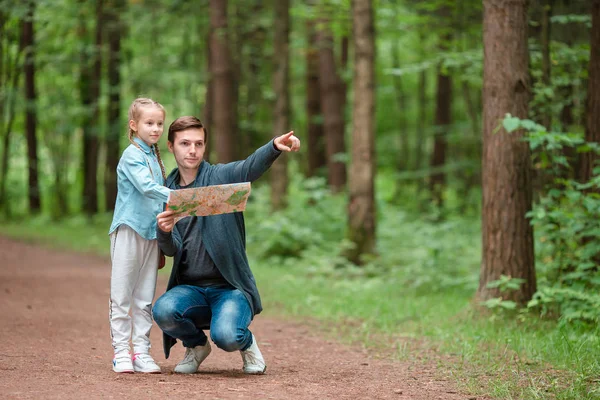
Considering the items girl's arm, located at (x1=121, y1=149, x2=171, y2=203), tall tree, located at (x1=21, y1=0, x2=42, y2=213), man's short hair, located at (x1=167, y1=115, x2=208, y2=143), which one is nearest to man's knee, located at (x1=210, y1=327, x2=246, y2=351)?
girl's arm, located at (x1=121, y1=149, x2=171, y2=203)

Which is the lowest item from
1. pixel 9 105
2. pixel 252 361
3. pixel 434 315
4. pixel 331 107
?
pixel 434 315

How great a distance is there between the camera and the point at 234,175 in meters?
5.37

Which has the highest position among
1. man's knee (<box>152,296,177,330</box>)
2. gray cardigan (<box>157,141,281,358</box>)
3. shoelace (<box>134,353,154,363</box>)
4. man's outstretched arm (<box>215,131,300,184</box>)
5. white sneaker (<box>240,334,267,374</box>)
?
man's outstretched arm (<box>215,131,300,184</box>)

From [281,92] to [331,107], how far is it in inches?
168

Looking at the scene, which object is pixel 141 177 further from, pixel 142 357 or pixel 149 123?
pixel 142 357

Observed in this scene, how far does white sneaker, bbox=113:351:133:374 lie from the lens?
17.5 feet

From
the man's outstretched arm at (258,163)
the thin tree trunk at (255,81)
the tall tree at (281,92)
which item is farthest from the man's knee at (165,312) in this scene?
the thin tree trunk at (255,81)

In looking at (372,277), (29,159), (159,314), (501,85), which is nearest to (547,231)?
(501,85)

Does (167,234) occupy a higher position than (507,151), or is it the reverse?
(507,151)

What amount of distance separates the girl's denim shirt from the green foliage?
3471 millimetres

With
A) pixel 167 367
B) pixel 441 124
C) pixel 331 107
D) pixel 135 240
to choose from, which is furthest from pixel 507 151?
pixel 441 124

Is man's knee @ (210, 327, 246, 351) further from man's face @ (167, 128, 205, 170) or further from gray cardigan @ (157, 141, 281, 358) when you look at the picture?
man's face @ (167, 128, 205, 170)

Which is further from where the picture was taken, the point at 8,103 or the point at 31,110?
the point at 31,110

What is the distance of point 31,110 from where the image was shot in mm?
26188
